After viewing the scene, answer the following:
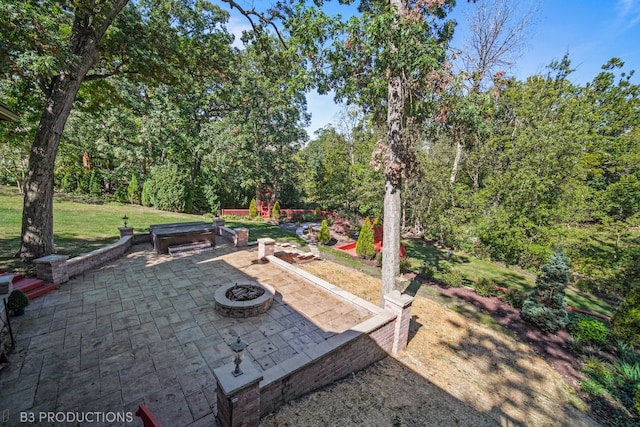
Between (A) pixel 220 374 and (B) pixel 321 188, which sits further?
(B) pixel 321 188

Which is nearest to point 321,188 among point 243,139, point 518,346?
point 243,139

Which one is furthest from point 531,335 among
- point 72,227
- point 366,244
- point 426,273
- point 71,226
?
point 71,226

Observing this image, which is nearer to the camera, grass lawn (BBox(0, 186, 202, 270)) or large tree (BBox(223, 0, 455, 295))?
large tree (BBox(223, 0, 455, 295))

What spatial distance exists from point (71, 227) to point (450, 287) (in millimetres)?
17901

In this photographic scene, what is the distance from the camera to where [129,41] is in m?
8.18

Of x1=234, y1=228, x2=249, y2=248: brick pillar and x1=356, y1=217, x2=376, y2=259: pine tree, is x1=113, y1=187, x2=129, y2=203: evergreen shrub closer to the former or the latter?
x1=234, y1=228, x2=249, y2=248: brick pillar

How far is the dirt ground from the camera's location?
4.22 metres

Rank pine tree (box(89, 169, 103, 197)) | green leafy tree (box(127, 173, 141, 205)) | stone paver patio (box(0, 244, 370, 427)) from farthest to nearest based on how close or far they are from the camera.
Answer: pine tree (box(89, 169, 103, 197)) → green leafy tree (box(127, 173, 141, 205)) → stone paver patio (box(0, 244, 370, 427))

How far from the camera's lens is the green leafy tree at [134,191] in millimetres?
21953

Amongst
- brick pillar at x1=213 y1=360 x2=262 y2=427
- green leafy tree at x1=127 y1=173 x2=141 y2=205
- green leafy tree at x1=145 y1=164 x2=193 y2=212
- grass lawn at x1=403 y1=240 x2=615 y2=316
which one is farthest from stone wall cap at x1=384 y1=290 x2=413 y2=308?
green leafy tree at x1=127 y1=173 x2=141 y2=205

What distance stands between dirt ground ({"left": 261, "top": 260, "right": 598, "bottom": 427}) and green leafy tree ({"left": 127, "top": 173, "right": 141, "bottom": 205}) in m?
24.6

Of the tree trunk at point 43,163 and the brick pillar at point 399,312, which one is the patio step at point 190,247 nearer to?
the tree trunk at point 43,163

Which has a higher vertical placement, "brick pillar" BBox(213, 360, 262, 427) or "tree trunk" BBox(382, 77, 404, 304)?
"tree trunk" BBox(382, 77, 404, 304)

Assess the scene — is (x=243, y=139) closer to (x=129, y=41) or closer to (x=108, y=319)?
(x=129, y=41)
